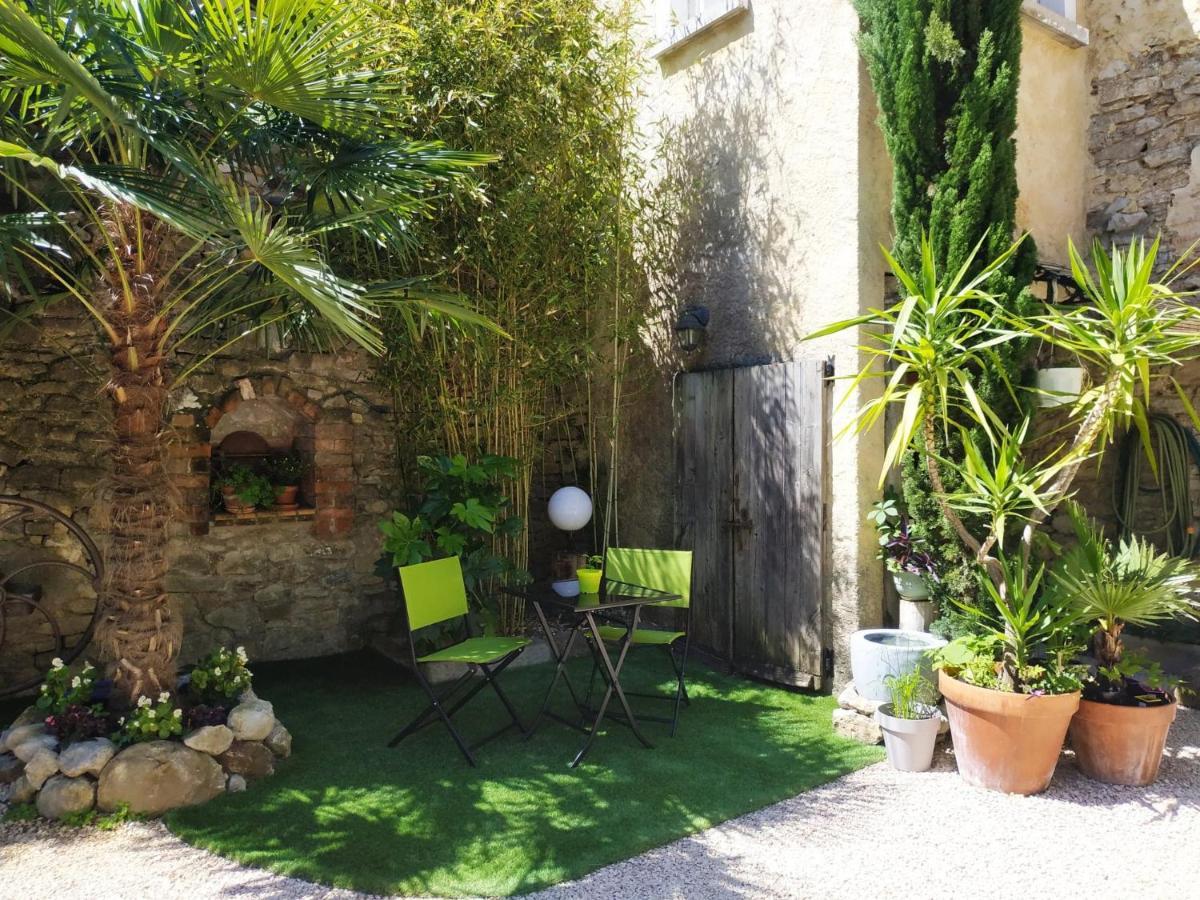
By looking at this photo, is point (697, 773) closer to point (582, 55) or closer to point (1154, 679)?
point (1154, 679)

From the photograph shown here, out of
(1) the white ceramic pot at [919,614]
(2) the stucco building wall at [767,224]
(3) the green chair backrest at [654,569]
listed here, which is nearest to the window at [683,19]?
(2) the stucco building wall at [767,224]

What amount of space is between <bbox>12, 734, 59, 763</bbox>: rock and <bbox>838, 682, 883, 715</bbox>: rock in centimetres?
335

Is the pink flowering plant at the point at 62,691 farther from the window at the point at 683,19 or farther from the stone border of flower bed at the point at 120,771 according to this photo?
the window at the point at 683,19

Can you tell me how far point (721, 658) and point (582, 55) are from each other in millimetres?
3655

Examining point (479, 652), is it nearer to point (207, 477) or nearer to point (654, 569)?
point (654, 569)

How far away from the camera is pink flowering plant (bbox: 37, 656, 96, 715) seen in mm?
3299

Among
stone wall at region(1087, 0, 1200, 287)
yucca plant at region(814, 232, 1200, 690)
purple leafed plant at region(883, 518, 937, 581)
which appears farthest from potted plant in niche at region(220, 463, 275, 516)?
stone wall at region(1087, 0, 1200, 287)

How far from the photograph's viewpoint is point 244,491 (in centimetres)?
493

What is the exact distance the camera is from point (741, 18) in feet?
15.8

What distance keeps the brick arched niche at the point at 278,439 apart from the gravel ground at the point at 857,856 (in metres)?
2.21

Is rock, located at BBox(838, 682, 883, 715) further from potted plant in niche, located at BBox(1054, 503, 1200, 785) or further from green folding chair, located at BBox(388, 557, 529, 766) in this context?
green folding chair, located at BBox(388, 557, 529, 766)

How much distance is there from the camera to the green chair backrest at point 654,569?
395cm

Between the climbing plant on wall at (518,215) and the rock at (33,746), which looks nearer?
the rock at (33,746)

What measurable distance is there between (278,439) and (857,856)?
4294mm
